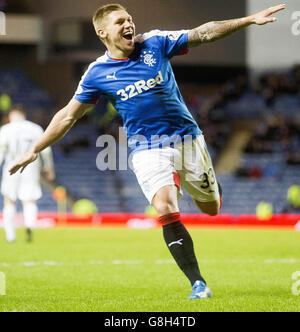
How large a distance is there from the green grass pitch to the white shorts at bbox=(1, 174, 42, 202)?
0.82m

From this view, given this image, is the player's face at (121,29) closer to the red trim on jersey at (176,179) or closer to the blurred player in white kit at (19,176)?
the red trim on jersey at (176,179)

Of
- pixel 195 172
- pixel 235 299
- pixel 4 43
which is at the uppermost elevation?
pixel 4 43

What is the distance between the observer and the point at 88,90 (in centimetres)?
599

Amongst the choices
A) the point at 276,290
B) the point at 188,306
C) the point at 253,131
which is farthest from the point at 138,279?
the point at 253,131

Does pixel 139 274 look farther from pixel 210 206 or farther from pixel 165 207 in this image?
pixel 165 207

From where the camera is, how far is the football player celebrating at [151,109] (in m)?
5.74

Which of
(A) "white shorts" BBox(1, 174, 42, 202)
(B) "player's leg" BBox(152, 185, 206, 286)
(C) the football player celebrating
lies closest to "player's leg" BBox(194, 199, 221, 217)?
(C) the football player celebrating

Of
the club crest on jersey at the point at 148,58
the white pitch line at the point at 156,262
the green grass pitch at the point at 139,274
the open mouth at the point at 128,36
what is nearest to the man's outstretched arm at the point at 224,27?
the club crest on jersey at the point at 148,58

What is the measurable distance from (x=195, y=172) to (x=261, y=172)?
17.8 m

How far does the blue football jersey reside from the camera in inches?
230

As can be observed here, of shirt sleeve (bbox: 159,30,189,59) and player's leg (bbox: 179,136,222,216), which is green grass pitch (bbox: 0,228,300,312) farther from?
shirt sleeve (bbox: 159,30,189,59)

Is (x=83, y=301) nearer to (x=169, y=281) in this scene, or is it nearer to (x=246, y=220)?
(x=169, y=281)

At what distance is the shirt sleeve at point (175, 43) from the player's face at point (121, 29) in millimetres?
300

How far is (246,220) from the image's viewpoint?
18.5 metres
